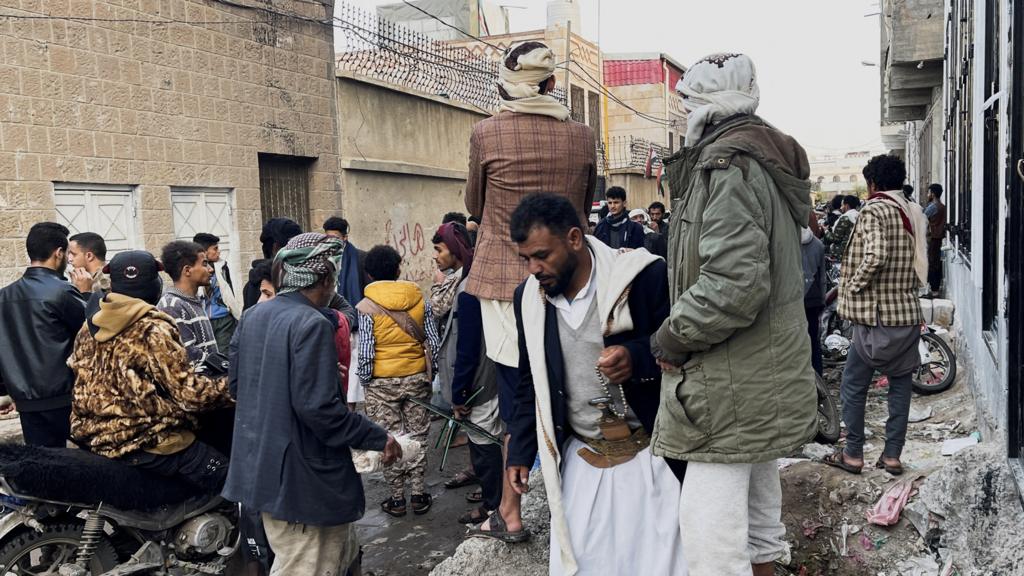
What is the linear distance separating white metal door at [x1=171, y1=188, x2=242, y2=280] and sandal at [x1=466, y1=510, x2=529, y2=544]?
20.8 ft

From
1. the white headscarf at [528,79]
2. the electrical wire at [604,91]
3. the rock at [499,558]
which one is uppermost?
the electrical wire at [604,91]

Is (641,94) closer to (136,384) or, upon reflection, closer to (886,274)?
(886,274)

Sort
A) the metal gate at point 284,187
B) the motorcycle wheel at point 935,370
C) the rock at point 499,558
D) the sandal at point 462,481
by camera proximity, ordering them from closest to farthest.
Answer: the rock at point 499,558 → the sandal at point 462,481 → the motorcycle wheel at point 935,370 → the metal gate at point 284,187

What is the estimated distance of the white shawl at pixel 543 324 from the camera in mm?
2693

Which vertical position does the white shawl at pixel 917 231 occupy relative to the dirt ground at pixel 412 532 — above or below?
above

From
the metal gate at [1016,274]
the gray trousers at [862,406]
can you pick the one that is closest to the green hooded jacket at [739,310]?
the metal gate at [1016,274]

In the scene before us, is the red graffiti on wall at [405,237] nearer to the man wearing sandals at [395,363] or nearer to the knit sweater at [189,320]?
the man wearing sandals at [395,363]

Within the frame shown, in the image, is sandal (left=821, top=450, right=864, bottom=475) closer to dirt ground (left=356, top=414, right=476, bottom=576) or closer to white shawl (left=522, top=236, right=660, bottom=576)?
dirt ground (left=356, top=414, right=476, bottom=576)

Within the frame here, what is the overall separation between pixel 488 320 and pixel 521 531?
3.20ft

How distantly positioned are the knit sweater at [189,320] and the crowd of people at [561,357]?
0.05ft

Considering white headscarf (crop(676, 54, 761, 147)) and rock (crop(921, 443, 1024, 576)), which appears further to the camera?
rock (crop(921, 443, 1024, 576))

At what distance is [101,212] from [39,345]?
4368 millimetres

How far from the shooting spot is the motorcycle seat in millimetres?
3350

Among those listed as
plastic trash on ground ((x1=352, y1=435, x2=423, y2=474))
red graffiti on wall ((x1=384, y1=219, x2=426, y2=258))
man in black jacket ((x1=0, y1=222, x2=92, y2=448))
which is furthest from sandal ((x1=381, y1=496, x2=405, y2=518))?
red graffiti on wall ((x1=384, y1=219, x2=426, y2=258))
